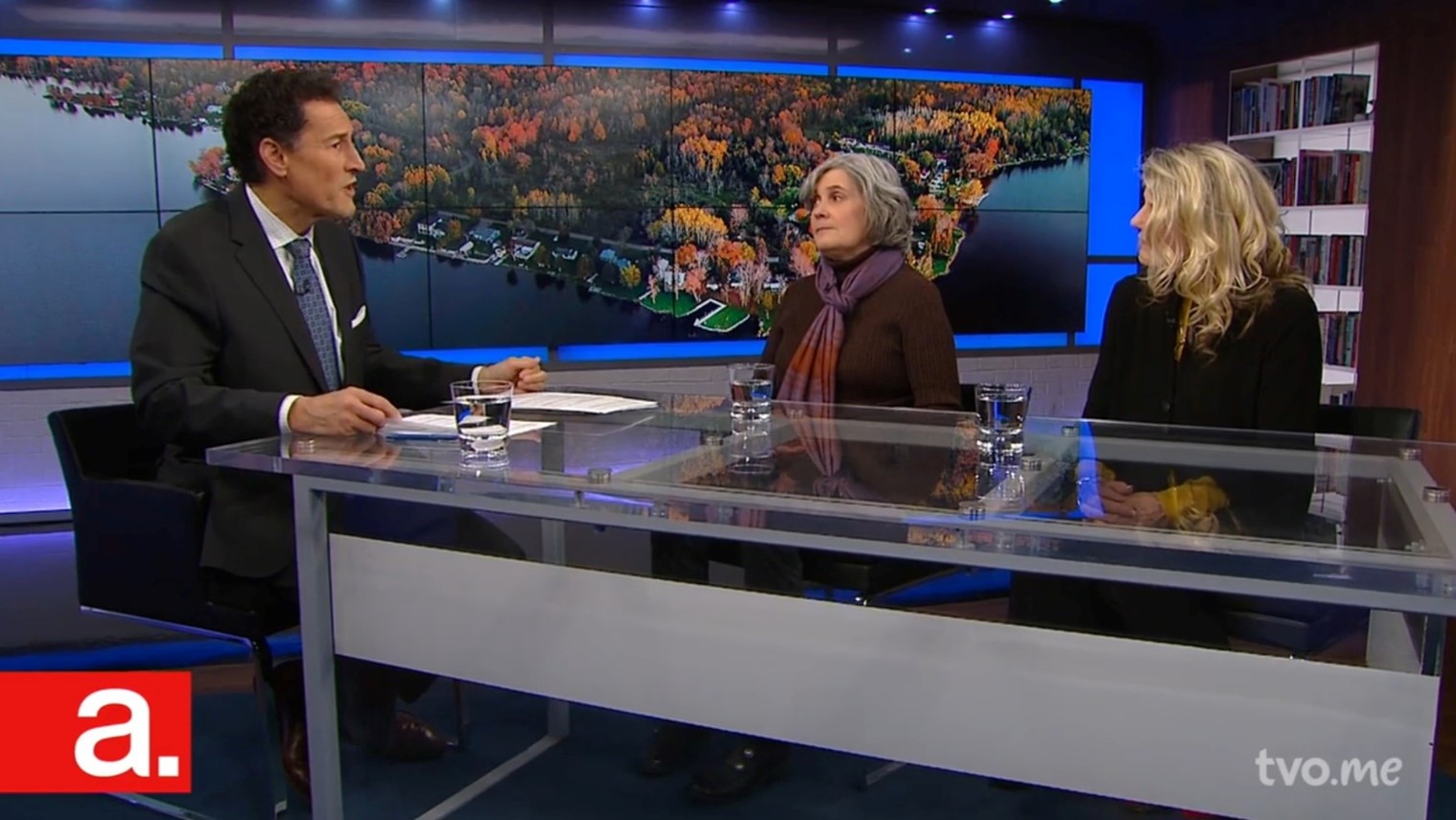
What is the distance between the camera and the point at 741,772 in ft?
7.74

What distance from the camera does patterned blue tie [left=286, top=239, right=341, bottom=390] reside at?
245cm

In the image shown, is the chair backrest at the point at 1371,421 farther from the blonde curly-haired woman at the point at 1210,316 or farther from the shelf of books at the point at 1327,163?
the shelf of books at the point at 1327,163

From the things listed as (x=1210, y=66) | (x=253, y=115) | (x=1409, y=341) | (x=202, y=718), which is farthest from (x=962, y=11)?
(x=202, y=718)

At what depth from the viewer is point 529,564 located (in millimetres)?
1823

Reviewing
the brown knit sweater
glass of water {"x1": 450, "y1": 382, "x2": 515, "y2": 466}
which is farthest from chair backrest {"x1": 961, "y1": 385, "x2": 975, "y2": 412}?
glass of water {"x1": 450, "y1": 382, "x2": 515, "y2": 466}

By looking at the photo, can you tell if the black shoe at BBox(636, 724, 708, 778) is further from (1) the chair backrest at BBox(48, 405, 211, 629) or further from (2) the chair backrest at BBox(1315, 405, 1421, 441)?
(2) the chair backrest at BBox(1315, 405, 1421, 441)

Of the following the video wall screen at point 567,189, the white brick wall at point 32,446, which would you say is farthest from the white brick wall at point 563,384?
the video wall screen at point 567,189

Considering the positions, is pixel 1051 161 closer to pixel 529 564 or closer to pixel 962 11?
pixel 962 11

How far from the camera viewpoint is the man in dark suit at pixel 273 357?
83.1 inches

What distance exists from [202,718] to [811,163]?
374 cm

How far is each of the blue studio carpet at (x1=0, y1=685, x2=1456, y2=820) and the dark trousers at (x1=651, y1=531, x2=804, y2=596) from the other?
44cm

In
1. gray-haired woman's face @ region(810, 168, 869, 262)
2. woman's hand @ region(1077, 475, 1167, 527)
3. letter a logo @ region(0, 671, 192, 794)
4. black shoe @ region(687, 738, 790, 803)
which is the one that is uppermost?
gray-haired woman's face @ region(810, 168, 869, 262)

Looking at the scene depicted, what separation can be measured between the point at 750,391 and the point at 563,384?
2.29 m

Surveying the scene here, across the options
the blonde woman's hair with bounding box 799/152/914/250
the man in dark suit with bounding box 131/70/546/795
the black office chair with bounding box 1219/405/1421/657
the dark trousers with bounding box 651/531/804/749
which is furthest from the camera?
the blonde woman's hair with bounding box 799/152/914/250
